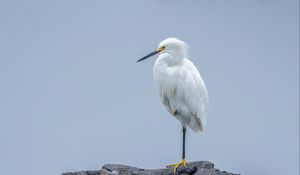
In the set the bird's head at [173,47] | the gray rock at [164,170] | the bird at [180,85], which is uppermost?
the bird's head at [173,47]

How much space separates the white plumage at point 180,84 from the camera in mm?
11281

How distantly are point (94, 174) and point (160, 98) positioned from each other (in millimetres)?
2144

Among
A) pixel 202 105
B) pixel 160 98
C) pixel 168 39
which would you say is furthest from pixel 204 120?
pixel 168 39

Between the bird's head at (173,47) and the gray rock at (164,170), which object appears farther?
the bird's head at (173,47)

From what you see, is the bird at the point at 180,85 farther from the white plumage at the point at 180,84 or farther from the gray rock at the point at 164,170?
the gray rock at the point at 164,170

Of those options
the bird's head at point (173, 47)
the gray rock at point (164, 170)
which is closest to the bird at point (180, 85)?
the bird's head at point (173, 47)

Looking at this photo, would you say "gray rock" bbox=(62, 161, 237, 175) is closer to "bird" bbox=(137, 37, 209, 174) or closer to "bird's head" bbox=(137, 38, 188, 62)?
"bird" bbox=(137, 37, 209, 174)

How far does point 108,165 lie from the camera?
37.1 ft

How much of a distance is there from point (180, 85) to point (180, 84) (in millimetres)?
21

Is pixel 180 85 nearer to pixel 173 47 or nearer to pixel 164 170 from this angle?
pixel 173 47

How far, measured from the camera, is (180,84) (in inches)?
447

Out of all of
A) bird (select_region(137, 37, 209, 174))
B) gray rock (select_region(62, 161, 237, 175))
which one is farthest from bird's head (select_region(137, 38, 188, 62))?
gray rock (select_region(62, 161, 237, 175))

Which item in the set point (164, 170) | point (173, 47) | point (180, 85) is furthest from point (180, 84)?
point (164, 170)

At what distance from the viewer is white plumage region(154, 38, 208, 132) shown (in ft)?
37.0
